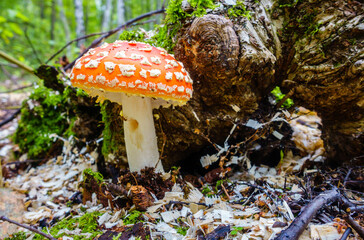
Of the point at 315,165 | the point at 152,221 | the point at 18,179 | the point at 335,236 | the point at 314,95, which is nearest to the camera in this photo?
the point at 335,236

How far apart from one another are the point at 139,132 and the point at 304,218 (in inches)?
61.8

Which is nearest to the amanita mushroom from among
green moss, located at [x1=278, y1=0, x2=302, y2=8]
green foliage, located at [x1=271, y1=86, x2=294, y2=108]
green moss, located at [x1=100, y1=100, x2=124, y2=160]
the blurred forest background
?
green moss, located at [x1=100, y1=100, x2=124, y2=160]

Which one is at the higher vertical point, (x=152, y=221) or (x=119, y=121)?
(x=119, y=121)

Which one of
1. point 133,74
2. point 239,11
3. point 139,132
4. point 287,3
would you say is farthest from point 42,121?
point 287,3

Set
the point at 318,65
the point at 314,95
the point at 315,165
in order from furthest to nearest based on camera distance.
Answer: the point at 315,165, the point at 314,95, the point at 318,65

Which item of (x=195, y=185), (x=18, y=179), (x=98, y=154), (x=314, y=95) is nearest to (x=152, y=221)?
(x=195, y=185)

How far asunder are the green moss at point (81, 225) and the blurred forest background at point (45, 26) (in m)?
2.95

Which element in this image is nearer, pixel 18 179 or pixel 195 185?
pixel 195 185

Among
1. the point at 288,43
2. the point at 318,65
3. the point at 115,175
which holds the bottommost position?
the point at 115,175

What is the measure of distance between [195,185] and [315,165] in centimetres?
162

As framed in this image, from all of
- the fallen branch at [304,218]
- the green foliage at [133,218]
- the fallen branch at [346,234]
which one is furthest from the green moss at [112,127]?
the fallen branch at [346,234]

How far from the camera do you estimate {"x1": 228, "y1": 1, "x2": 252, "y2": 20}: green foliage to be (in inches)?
91.6

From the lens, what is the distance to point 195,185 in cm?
265

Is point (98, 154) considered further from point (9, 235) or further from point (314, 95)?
point (314, 95)
